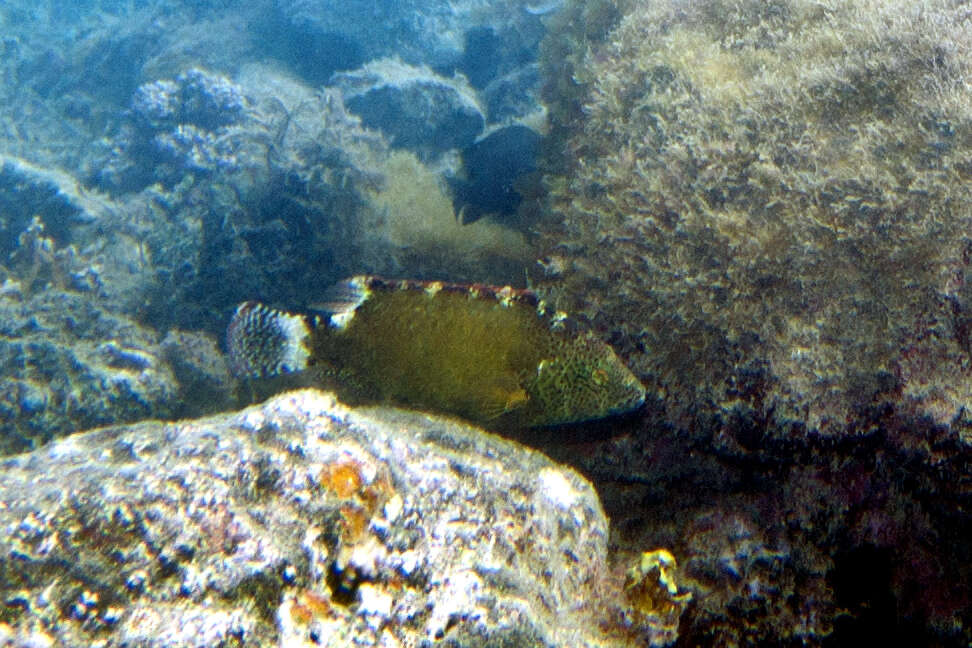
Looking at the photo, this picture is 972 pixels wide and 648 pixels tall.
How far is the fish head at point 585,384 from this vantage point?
2674mm

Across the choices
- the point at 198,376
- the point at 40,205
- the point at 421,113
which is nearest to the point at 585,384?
the point at 198,376

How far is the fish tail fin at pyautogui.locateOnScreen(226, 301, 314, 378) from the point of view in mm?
2855

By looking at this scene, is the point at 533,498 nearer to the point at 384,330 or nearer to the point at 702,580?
the point at 702,580

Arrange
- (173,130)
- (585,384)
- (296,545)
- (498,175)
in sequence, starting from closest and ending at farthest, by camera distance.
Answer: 1. (296,545)
2. (585,384)
3. (498,175)
4. (173,130)

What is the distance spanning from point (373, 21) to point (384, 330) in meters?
12.2

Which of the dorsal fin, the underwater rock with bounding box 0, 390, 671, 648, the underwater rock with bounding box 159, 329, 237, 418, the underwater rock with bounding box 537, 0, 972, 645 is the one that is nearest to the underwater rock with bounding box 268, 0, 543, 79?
the underwater rock with bounding box 159, 329, 237, 418

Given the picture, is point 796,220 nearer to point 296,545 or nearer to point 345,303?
point 345,303

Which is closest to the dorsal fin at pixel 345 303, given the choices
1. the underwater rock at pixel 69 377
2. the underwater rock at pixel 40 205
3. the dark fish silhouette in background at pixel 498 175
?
the dark fish silhouette in background at pixel 498 175

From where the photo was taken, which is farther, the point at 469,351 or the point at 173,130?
the point at 173,130

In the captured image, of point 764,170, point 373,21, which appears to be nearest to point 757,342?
point 764,170

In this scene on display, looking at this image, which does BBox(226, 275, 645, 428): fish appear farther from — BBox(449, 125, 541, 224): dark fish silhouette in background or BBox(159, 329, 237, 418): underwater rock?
BBox(159, 329, 237, 418): underwater rock

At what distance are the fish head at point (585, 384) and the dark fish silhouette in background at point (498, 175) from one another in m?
1.96

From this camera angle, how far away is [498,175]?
4367mm

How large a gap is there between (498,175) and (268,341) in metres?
2.35
